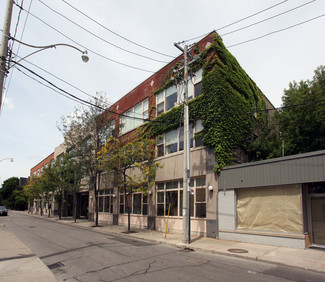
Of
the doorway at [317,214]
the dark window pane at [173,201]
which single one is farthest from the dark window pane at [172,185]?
the doorway at [317,214]

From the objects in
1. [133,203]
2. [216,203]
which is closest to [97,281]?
[216,203]

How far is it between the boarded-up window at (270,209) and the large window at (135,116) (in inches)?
422

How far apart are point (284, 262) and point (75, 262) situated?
22.6 ft

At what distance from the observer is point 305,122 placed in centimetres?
1947

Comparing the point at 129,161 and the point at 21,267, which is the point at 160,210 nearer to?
the point at 129,161

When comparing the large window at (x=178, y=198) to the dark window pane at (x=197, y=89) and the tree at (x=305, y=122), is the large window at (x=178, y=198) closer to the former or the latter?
the dark window pane at (x=197, y=89)

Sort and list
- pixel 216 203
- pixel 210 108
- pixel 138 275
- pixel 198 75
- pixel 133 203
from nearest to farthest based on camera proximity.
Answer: pixel 138 275
pixel 216 203
pixel 210 108
pixel 198 75
pixel 133 203

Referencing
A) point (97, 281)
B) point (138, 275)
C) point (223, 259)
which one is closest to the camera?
point (97, 281)

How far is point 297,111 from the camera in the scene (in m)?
19.9

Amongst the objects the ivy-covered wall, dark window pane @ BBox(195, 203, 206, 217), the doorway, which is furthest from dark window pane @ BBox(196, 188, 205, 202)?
the doorway

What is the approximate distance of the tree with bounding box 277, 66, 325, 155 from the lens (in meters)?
18.9

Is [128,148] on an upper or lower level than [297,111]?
lower

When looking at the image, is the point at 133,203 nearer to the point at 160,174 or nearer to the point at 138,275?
the point at 160,174

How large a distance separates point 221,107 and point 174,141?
4478 millimetres
